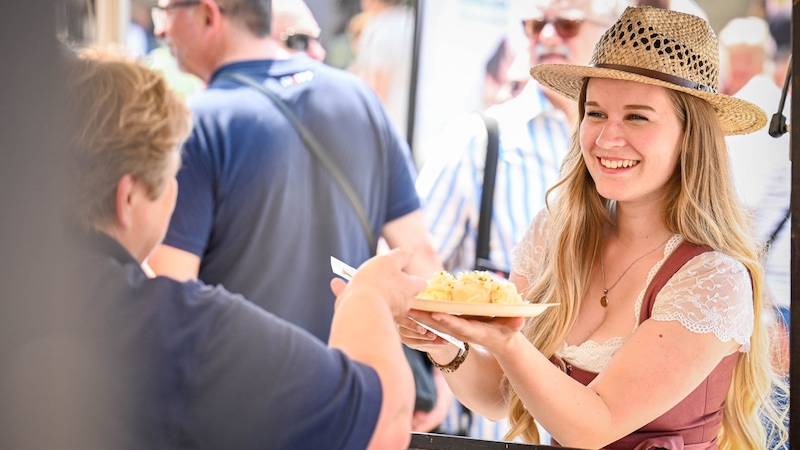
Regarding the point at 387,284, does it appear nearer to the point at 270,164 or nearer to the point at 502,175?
the point at 270,164

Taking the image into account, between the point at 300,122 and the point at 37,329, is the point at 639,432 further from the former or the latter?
the point at 37,329

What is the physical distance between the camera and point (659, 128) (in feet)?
7.93

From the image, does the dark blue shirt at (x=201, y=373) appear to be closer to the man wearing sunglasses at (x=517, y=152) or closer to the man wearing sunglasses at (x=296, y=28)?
the man wearing sunglasses at (x=296, y=28)

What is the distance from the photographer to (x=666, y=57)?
242cm

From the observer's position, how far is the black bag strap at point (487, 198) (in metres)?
2.90

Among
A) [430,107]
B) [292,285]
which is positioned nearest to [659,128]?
[430,107]

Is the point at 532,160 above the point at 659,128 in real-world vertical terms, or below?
below

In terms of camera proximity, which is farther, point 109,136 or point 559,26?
point 559,26

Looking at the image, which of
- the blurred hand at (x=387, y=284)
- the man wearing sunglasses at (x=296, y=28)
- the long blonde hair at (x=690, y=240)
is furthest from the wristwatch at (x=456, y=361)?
the man wearing sunglasses at (x=296, y=28)

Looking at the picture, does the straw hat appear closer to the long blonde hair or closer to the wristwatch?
the long blonde hair

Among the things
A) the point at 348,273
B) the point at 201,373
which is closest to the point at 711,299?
the point at 348,273

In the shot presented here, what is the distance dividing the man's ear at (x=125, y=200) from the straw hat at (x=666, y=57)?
4.54 ft

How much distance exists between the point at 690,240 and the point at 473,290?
706mm

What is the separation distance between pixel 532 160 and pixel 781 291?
2.97 ft
